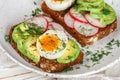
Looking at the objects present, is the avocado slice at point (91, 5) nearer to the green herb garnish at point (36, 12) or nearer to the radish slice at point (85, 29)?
the radish slice at point (85, 29)

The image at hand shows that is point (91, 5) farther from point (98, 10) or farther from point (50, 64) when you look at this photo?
point (50, 64)

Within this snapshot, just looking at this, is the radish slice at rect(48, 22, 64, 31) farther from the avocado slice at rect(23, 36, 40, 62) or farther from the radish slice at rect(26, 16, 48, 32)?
the avocado slice at rect(23, 36, 40, 62)

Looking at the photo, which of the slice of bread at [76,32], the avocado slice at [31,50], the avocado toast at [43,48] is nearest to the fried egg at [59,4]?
the slice of bread at [76,32]

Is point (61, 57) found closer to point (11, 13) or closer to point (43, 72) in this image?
point (43, 72)

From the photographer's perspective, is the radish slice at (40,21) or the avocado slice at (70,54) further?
the radish slice at (40,21)

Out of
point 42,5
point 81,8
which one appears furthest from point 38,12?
point 81,8

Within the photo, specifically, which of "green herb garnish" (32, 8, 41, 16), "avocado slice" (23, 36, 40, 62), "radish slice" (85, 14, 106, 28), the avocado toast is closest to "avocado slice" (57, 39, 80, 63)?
the avocado toast

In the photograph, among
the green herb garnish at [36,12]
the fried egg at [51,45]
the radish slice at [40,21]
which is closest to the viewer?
the fried egg at [51,45]
